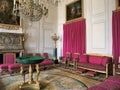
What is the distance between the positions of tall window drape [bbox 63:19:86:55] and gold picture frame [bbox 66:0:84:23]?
1.29ft

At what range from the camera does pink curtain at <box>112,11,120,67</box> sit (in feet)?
18.3

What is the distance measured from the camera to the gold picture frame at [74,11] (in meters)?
7.49

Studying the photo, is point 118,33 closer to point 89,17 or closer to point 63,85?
point 89,17

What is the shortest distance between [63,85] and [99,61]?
252 centimetres

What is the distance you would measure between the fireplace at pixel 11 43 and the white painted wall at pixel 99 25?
4.14 m

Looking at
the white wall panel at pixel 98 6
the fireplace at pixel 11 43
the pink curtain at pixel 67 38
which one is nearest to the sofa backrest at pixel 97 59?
the pink curtain at pixel 67 38

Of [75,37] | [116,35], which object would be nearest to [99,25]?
[116,35]

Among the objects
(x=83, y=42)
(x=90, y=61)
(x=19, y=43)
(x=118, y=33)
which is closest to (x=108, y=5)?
(x=118, y=33)

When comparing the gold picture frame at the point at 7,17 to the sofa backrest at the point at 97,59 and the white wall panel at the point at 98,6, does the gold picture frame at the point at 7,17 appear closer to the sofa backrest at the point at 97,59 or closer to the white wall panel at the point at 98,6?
the sofa backrest at the point at 97,59

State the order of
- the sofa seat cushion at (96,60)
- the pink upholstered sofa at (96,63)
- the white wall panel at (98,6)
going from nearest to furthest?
the pink upholstered sofa at (96,63) < the sofa seat cushion at (96,60) < the white wall panel at (98,6)

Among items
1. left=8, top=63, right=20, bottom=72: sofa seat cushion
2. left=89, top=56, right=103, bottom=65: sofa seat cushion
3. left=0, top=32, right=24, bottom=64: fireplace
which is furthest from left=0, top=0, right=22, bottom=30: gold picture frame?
left=89, top=56, right=103, bottom=65: sofa seat cushion

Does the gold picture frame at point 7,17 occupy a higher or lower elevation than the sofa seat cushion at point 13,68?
higher

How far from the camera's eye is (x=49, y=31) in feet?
30.2

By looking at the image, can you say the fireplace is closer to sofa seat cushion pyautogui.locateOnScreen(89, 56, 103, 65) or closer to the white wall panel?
sofa seat cushion pyautogui.locateOnScreen(89, 56, 103, 65)
